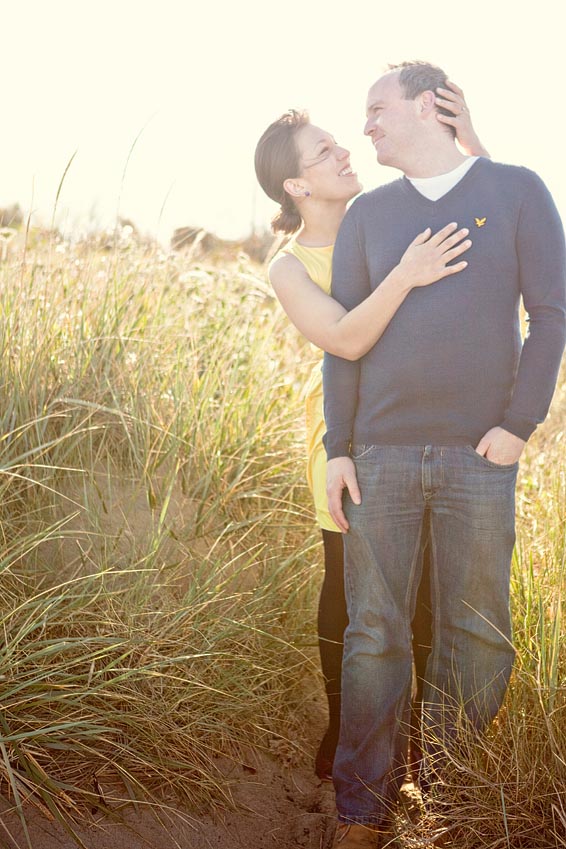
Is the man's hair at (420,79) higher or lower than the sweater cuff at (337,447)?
higher

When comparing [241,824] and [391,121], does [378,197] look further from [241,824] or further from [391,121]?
[241,824]

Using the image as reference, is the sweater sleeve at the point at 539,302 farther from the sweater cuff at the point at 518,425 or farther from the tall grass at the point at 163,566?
the tall grass at the point at 163,566

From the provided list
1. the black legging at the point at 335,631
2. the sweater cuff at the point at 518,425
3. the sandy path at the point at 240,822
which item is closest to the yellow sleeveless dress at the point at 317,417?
the black legging at the point at 335,631

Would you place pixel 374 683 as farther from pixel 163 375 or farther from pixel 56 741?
pixel 163 375

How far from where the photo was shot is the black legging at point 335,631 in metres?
3.12

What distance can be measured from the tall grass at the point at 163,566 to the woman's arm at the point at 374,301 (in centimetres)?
85

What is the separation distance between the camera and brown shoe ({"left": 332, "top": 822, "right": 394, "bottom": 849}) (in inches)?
105

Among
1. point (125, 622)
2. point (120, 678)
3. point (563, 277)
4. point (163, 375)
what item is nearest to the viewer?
point (563, 277)

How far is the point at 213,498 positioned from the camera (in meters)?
3.87

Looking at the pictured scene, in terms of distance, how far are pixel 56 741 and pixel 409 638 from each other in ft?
3.55

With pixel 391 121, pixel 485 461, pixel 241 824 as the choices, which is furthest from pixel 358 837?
pixel 391 121

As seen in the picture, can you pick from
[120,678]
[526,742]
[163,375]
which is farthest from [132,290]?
[526,742]

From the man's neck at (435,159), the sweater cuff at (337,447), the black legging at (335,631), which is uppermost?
the man's neck at (435,159)

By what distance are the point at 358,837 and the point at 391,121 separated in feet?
6.89
